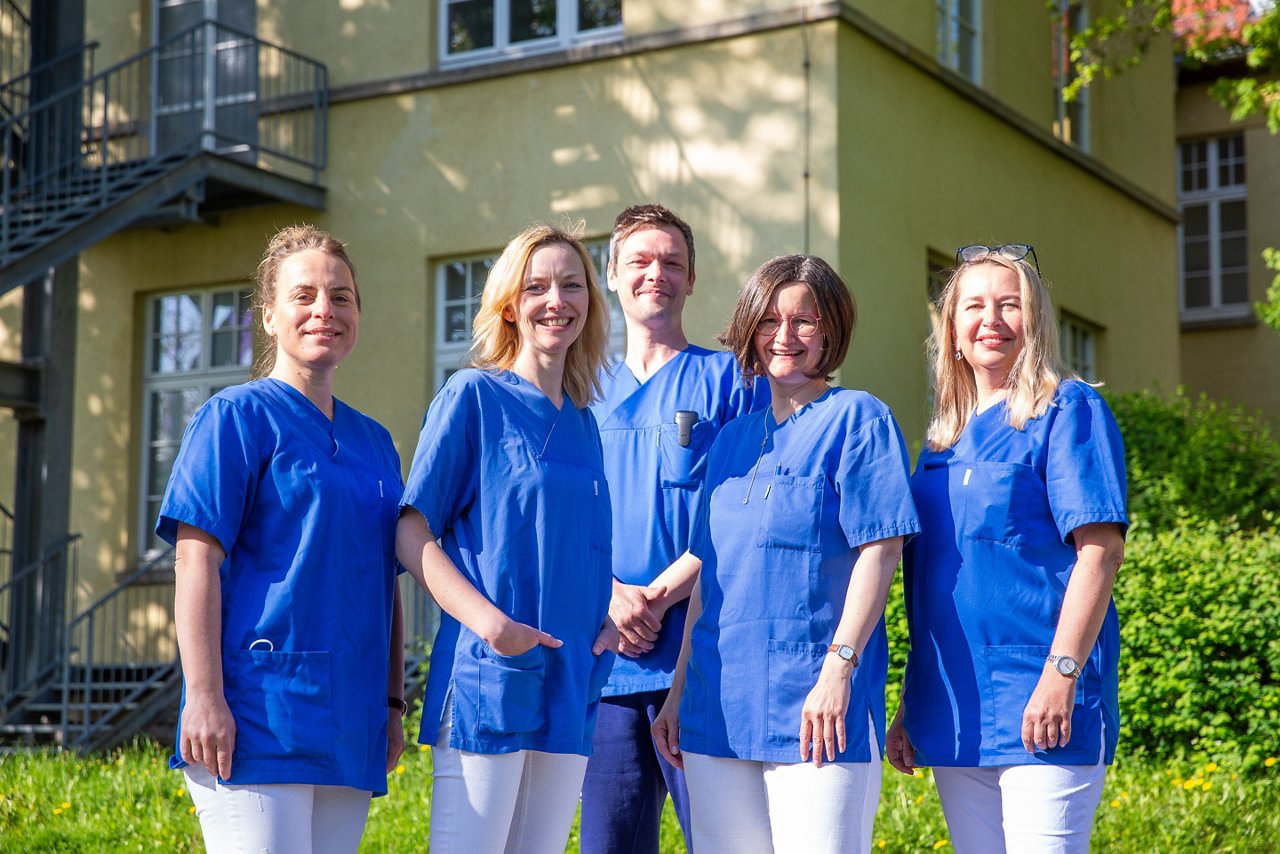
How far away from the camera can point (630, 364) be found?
4777mm

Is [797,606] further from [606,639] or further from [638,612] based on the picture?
[638,612]

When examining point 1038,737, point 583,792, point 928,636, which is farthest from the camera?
point 583,792

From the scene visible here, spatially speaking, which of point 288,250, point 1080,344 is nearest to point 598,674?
point 288,250

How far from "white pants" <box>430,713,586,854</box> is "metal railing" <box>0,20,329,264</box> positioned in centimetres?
901

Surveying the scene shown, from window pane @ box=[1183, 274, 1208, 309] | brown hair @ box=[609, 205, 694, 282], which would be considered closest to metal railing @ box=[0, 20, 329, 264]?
brown hair @ box=[609, 205, 694, 282]

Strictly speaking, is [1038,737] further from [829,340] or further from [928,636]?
[829,340]

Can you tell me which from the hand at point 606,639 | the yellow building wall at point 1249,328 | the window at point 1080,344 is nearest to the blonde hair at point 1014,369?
the hand at point 606,639

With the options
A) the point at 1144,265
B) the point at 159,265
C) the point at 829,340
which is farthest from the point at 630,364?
the point at 1144,265

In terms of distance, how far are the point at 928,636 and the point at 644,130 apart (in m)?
8.79

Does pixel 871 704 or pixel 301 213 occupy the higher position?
pixel 301 213

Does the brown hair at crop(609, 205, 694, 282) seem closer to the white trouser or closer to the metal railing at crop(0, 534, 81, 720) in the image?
the white trouser

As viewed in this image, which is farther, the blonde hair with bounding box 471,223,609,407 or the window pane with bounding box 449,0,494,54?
the window pane with bounding box 449,0,494,54

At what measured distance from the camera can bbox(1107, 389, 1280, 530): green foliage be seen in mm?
12000

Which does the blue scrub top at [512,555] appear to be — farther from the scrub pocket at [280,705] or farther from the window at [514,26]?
the window at [514,26]
